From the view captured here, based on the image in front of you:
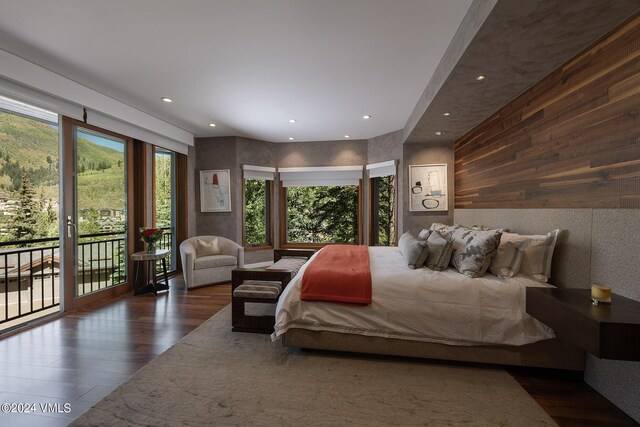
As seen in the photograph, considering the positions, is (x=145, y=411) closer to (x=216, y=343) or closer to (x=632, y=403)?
(x=216, y=343)

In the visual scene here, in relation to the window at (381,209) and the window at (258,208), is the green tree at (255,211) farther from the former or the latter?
the window at (381,209)

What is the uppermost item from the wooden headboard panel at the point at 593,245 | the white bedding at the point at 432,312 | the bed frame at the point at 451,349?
the wooden headboard panel at the point at 593,245

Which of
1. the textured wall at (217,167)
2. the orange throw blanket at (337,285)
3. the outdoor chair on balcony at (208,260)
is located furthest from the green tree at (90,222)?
the orange throw blanket at (337,285)

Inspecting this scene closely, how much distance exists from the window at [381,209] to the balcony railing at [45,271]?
418 cm

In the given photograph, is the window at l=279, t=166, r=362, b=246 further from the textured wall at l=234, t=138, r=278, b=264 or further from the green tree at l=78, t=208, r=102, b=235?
the green tree at l=78, t=208, r=102, b=235

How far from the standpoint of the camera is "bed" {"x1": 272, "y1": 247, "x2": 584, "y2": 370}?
2102 mm

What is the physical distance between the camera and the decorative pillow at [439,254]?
8.60ft

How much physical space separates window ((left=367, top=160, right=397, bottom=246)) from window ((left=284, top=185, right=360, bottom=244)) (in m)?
0.44

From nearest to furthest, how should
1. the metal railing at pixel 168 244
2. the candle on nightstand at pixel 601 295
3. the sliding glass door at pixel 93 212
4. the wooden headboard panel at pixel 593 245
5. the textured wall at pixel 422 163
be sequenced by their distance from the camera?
Result: 1. the candle on nightstand at pixel 601 295
2. the wooden headboard panel at pixel 593 245
3. the sliding glass door at pixel 93 212
4. the textured wall at pixel 422 163
5. the metal railing at pixel 168 244

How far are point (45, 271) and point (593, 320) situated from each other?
17.0 feet

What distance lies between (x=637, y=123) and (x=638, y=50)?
412 mm

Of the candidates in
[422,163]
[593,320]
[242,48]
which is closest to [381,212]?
[422,163]

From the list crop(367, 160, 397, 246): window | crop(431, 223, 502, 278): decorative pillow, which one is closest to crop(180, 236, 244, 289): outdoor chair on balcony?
crop(367, 160, 397, 246): window

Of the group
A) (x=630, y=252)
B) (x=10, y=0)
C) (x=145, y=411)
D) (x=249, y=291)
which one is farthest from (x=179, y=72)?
(x=630, y=252)
